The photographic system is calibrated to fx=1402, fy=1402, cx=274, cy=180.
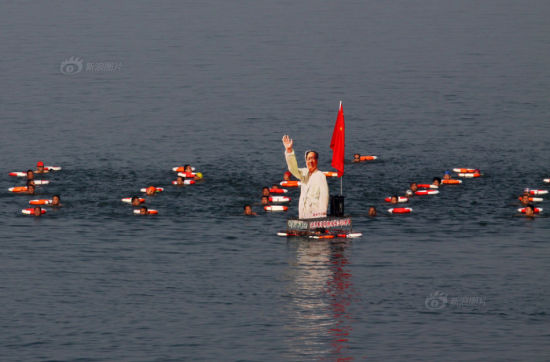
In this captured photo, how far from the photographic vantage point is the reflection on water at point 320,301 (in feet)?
211

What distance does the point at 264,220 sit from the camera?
298ft

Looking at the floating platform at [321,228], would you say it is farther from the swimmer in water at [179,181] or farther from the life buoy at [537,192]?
the life buoy at [537,192]

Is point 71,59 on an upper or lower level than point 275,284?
upper

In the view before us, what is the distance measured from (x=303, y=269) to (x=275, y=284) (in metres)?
3.02

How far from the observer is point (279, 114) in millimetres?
138000

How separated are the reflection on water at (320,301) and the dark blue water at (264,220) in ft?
0.51

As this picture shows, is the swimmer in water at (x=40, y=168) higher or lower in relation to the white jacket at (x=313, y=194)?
higher

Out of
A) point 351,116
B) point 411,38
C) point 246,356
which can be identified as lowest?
point 246,356

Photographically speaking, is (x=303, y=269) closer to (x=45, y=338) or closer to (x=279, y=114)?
(x=45, y=338)

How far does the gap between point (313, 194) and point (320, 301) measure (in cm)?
1279

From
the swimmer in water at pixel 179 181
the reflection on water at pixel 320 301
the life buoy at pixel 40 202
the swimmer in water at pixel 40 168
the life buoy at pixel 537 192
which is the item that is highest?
→ the swimmer in water at pixel 40 168

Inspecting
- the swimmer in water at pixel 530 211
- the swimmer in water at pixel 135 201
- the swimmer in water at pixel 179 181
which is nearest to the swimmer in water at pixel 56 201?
the swimmer in water at pixel 135 201

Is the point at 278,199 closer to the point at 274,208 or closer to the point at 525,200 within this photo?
the point at 274,208

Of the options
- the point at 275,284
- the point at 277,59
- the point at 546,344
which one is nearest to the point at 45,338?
the point at 275,284
